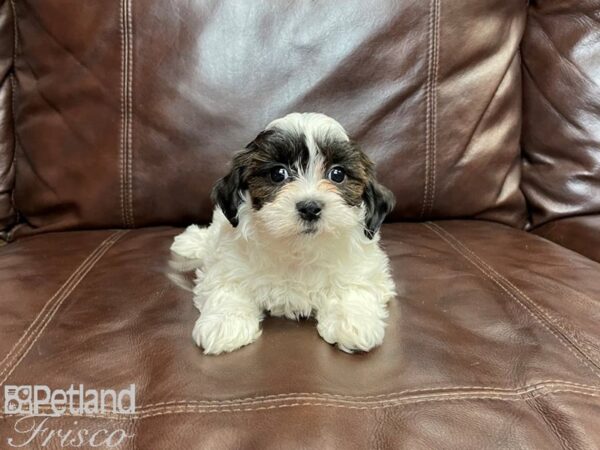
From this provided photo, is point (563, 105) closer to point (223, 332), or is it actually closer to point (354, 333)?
point (354, 333)

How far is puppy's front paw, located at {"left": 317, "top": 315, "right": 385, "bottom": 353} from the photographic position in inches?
55.4

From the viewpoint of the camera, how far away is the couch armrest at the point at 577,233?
2006mm

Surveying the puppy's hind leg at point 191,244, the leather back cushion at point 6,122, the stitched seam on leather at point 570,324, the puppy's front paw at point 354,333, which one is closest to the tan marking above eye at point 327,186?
the puppy's front paw at point 354,333

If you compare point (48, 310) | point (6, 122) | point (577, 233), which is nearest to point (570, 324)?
point (577, 233)

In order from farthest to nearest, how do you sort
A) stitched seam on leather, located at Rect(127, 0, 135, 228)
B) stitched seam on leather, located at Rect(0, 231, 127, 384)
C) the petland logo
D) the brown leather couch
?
stitched seam on leather, located at Rect(127, 0, 135, 228) → the brown leather couch → stitched seam on leather, located at Rect(0, 231, 127, 384) → the petland logo

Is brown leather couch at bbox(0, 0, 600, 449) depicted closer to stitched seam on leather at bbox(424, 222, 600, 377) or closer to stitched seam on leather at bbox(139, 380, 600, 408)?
stitched seam on leather at bbox(424, 222, 600, 377)

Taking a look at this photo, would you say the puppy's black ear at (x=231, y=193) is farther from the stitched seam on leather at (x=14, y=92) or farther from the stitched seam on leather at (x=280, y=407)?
the stitched seam on leather at (x=14, y=92)

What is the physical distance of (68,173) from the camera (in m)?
2.16

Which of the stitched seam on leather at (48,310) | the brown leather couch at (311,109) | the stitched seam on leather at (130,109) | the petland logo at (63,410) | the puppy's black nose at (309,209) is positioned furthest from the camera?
the stitched seam on leather at (130,109)

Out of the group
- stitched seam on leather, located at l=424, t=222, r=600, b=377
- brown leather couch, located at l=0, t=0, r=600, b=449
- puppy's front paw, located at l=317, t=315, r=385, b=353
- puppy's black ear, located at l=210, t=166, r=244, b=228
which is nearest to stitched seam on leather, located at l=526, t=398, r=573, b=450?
stitched seam on leather, located at l=424, t=222, r=600, b=377

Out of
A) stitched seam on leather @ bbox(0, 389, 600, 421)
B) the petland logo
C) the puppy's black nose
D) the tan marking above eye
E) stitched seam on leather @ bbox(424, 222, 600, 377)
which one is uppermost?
the tan marking above eye

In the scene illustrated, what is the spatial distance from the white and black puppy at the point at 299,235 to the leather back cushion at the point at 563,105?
3.02 feet

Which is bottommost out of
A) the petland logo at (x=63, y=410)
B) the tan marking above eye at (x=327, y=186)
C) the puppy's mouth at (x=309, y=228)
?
the petland logo at (x=63, y=410)

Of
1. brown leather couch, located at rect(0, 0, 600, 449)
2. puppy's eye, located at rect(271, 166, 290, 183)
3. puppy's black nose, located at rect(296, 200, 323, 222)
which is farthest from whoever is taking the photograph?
brown leather couch, located at rect(0, 0, 600, 449)
